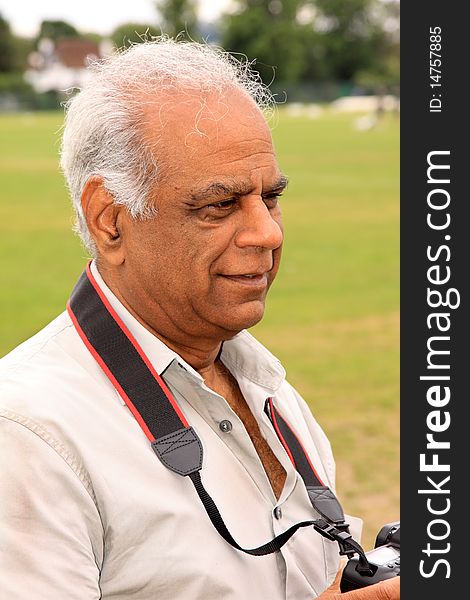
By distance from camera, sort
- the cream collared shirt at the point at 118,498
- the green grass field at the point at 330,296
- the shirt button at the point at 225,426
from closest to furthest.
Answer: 1. the cream collared shirt at the point at 118,498
2. the shirt button at the point at 225,426
3. the green grass field at the point at 330,296

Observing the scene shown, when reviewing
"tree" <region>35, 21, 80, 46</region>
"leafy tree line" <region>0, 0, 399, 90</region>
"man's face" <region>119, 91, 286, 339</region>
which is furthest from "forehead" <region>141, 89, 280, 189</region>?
"tree" <region>35, 21, 80, 46</region>

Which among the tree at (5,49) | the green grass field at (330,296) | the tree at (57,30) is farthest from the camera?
the tree at (57,30)

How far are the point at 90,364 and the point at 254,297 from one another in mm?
385

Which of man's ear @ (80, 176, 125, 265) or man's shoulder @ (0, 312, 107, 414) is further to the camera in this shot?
man's ear @ (80, 176, 125, 265)

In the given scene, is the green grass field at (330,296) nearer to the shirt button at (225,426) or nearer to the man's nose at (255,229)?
the man's nose at (255,229)

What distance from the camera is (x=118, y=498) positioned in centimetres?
190

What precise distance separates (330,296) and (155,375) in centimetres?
983

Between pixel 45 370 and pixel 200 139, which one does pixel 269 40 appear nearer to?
pixel 200 139

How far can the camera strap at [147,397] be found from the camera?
6.56 feet

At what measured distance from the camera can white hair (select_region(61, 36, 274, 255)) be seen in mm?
2074

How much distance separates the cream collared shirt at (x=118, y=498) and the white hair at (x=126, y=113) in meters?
0.23

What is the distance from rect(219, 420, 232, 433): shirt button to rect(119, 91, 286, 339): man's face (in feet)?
0.69

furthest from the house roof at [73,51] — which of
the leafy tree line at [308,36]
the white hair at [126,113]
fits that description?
the white hair at [126,113]

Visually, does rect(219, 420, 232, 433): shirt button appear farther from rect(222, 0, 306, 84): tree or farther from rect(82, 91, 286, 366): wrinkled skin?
rect(222, 0, 306, 84): tree
